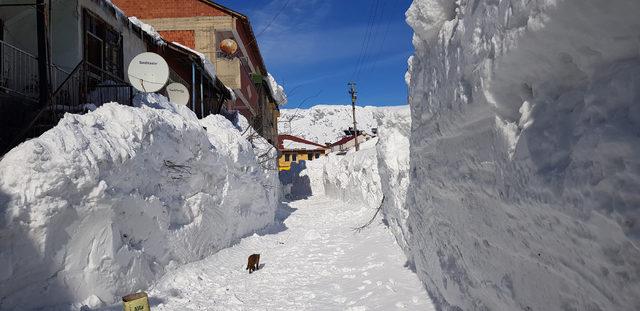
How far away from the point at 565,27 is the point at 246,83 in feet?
69.0

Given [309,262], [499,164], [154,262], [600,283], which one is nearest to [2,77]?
[154,262]

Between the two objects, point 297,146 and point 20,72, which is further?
point 297,146

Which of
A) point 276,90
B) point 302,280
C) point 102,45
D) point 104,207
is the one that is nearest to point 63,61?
point 102,45

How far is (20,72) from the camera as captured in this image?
7.97m

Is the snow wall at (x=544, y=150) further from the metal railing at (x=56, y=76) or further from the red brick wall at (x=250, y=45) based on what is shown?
the red brick wall at (x=250, y=45)

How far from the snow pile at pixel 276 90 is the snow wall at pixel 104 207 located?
76.8 feet

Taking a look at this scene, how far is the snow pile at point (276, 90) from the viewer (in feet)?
110

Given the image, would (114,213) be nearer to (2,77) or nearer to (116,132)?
(116,132)

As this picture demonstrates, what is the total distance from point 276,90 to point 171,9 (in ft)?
53.9

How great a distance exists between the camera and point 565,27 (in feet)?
6.54

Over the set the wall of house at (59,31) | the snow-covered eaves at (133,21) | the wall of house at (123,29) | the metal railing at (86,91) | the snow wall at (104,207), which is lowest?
the snow wall at (104,207)

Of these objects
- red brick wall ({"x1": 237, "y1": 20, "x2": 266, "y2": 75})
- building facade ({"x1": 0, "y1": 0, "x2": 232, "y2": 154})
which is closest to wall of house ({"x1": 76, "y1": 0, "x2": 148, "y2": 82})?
building facade ({"x1": 0, "y1": 0, "x2": 232, "y2": 154})

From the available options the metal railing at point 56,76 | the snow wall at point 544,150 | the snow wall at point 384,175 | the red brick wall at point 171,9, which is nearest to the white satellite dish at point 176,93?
the metal railing at point 56,76

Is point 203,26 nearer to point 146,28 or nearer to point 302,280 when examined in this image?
point 146,28
